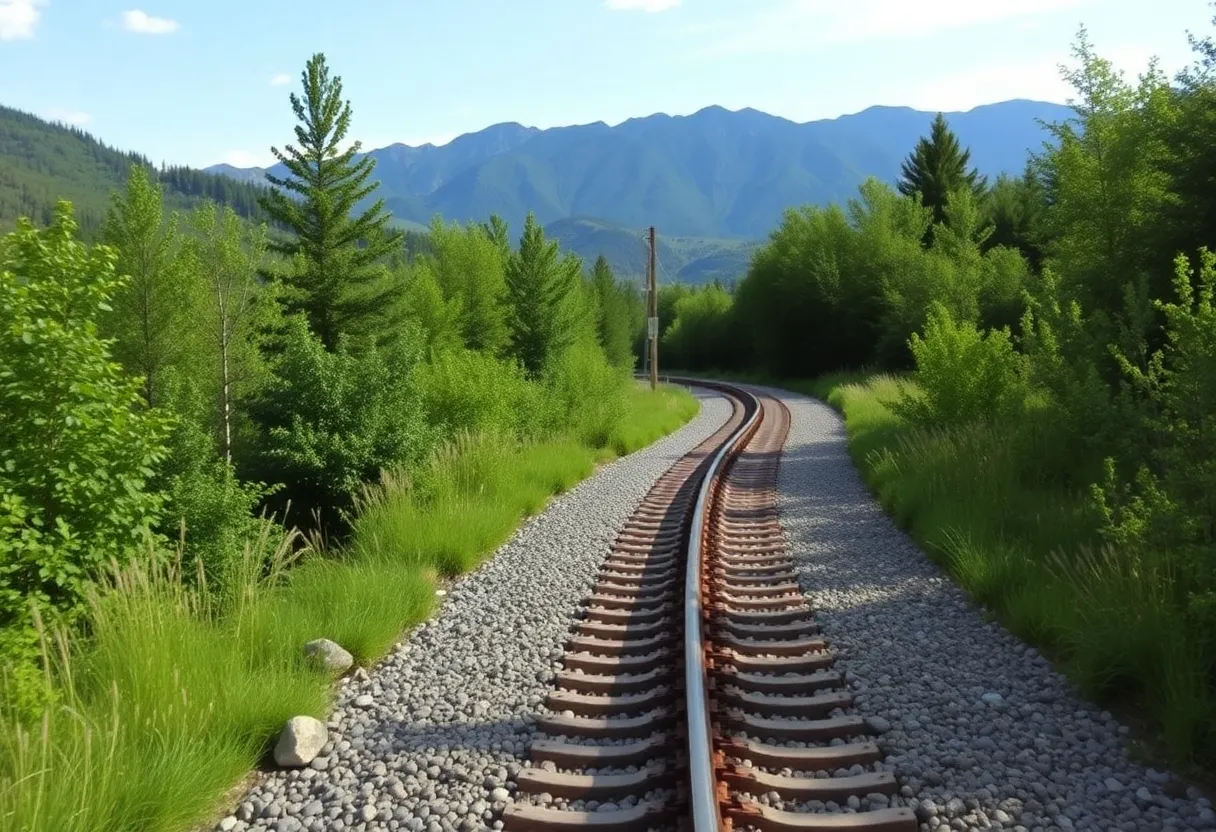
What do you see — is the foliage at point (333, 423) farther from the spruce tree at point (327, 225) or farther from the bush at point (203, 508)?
the spruce tree at point (327, 225)

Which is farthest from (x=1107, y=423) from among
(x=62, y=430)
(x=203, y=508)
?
(x=203, y=508)

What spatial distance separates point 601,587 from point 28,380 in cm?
467

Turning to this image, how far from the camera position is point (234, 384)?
28.4 meters

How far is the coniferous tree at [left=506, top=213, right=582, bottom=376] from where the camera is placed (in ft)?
87.0

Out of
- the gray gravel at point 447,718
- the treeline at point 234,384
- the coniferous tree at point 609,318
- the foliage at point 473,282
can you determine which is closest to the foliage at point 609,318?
the coniferous tree at point 609,318

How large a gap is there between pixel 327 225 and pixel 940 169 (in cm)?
3731

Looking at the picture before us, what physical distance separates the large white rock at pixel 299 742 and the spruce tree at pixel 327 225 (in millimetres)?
20055

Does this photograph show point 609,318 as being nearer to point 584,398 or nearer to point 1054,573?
point 584,398

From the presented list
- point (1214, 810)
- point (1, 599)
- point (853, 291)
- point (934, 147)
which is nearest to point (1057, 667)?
point (1214, 810)

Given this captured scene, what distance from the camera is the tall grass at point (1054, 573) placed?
455cm

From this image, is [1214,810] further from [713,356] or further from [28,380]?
[713,356]

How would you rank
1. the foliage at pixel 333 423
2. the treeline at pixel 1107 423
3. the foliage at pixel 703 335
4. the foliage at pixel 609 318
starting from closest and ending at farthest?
the treeline at pixel 1107 423 → the foliage at pixel 333 423 → the foliage at pixel 609 318 → the foliage at pixel 703 335

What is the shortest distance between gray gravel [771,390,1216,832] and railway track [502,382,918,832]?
0.23 m

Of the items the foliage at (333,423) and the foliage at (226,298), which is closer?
the foliage at (333,423)
